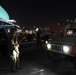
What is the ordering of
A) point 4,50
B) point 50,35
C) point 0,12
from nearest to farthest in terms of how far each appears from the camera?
point 4,50, point 50,35, point 0,12

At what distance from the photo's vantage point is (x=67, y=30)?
1448 centimetres

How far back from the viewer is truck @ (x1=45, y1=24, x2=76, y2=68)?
11.6m

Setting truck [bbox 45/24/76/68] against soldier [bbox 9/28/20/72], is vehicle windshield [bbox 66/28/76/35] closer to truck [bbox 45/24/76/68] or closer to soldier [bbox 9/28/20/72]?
truck [bbox 45/24/76/68]

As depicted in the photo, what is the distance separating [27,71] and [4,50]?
659 centimetres

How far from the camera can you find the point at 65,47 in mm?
11930

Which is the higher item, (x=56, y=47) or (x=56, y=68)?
(x=56, y=47)

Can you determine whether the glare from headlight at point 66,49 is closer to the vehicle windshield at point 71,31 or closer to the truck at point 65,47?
the truck at point 65,47

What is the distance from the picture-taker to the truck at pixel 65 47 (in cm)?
1161

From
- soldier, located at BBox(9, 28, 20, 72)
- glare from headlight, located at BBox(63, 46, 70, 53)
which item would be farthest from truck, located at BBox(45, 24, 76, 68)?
soldier, located at BBox(9, 28, 20, 72)

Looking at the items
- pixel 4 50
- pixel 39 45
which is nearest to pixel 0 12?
pixel 39 45

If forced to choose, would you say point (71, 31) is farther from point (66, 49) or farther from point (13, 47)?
point (13, 47)

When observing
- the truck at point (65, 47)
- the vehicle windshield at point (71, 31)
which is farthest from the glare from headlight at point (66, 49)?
the vehicle windshield at point (71, 31)

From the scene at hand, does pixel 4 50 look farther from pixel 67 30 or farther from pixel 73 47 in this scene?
pixel 73 47

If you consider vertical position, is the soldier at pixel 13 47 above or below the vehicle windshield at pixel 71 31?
below
